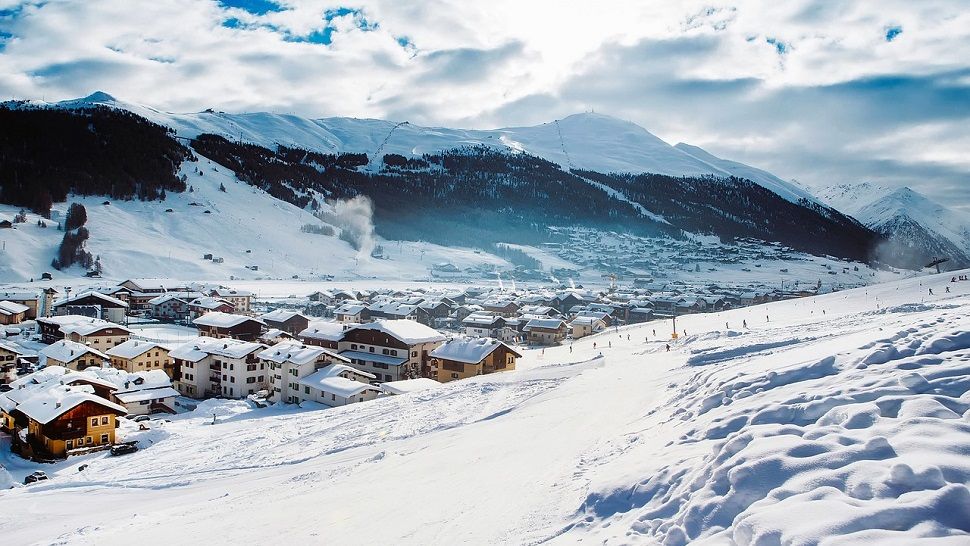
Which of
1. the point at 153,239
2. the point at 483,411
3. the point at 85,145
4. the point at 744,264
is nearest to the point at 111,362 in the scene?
the point at 483,411

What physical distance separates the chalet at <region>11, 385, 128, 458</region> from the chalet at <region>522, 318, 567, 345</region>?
36714 mm

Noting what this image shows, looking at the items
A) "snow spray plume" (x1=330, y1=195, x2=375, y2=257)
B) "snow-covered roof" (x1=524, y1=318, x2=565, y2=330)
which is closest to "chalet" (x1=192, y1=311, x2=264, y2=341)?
"snow-covered roof" (x1=524, y1=318, x2=565, y2=330)

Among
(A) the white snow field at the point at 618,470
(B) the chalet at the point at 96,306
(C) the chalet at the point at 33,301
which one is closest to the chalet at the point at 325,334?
(A) the white snow field at the point at 618,470

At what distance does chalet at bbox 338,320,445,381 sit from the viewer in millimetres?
37906

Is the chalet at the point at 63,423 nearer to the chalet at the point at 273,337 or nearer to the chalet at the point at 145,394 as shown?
the chalet at the point at 145,394

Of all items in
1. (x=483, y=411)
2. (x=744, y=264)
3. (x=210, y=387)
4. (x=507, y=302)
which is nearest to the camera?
(x=483, y=411)

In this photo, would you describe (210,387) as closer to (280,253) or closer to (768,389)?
(768,389)

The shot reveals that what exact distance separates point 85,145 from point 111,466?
140 meters

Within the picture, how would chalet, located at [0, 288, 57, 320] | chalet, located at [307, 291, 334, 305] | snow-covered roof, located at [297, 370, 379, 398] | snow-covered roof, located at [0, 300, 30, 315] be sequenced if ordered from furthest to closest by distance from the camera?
Answer: chalet, located at [307, 291, 334, 305] < chalet, located at [0, 288, 57, 320] < snow-covered roof, located at [0, 300, 30, 315] < snow-covered roof, located at [297, 370, 379, 398]

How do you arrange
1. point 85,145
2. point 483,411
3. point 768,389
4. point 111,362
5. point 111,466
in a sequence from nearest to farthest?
point 768,389, point 483,411, point 111,466, point 111,362, point 85,145

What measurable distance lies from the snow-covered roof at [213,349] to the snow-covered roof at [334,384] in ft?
17.1

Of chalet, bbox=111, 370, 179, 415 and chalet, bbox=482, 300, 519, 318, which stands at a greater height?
chalet, bbox=482, 300, 519, 318

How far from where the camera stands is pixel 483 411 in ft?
55.4

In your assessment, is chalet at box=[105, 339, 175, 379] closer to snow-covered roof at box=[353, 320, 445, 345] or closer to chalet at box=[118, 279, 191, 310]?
snow-covered roof at box=[353, 320, 445, 345]
